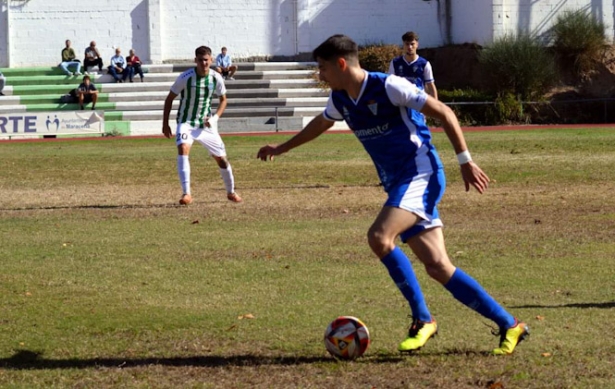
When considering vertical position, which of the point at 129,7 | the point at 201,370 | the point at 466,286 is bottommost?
the point at 201,370

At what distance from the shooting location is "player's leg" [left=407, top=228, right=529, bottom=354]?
6.30 metres

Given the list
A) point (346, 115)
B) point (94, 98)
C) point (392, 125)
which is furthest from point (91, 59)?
point (392, 125)

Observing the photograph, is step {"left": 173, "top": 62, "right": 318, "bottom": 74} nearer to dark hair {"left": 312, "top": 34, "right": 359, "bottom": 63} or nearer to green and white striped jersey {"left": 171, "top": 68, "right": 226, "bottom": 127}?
green and white striped jersey {"left": 171, "top": 68, "right": 226, "bottom": 127}

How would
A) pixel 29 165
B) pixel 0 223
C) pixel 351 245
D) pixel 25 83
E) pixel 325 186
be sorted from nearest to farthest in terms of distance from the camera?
pixel 351 245 → pixel 0 223 → pixel 325 186 → pixel 29 165 → pixel 25 83

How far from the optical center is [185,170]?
14680mm

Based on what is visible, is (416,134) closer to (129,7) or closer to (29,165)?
(29,165)

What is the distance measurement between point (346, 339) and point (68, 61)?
33.5 meters

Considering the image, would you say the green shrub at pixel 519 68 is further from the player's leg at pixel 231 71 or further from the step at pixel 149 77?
the player's leg at pixel 231 71

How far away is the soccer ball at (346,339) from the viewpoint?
627cm

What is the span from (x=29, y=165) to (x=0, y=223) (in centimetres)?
824

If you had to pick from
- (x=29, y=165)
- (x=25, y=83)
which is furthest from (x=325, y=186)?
(x=25, y=83)

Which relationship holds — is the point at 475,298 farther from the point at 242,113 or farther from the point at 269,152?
the point at 242,113

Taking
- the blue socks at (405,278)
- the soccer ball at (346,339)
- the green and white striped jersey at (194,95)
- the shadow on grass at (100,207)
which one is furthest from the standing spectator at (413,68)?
the soccer ball at (346,339)

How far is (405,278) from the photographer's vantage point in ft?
21.1
